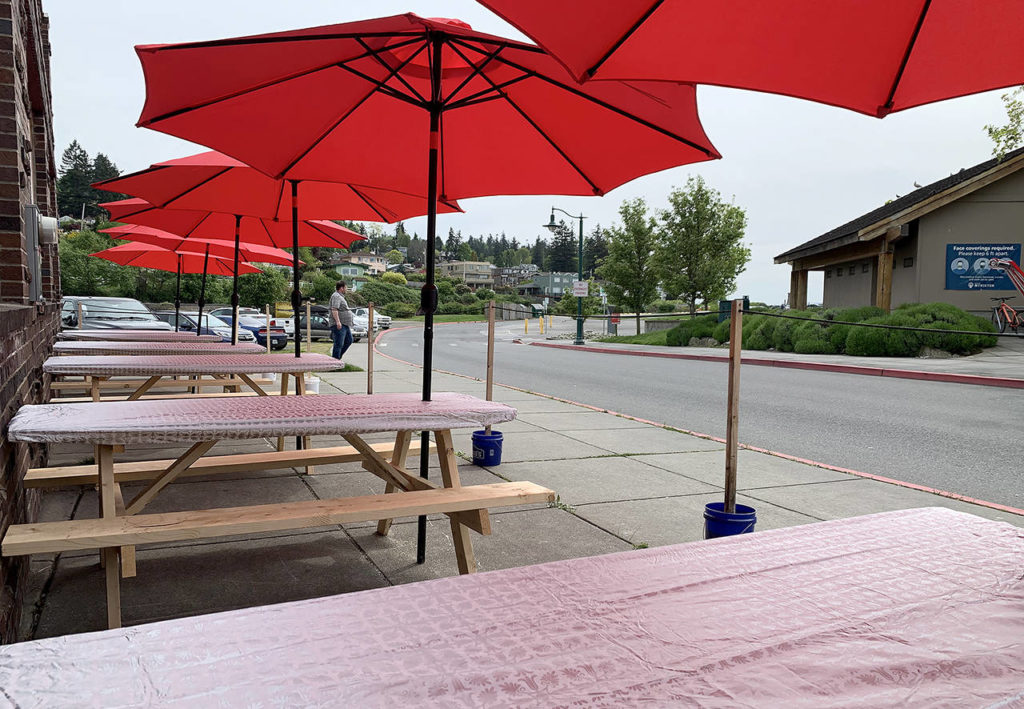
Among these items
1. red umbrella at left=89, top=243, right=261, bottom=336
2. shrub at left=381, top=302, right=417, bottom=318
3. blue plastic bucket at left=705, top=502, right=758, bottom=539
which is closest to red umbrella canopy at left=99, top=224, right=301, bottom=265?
red umbrella at left=89, top=243, right=261, bottom=336

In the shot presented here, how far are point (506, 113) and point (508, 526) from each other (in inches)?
110

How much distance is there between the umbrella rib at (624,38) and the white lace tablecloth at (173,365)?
12.7 feet

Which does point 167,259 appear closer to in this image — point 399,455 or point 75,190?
point 399,455

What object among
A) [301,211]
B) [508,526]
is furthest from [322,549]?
[301,211]

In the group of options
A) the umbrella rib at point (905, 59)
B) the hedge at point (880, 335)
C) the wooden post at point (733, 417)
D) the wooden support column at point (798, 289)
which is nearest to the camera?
the umbrella rib at point (905, 59)

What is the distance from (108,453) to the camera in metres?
2.96

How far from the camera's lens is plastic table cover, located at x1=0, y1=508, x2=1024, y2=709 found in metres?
1.27

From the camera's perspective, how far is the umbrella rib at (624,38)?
7.12ft

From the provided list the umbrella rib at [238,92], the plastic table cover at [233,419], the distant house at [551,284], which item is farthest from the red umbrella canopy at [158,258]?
the distant house at [551,284]

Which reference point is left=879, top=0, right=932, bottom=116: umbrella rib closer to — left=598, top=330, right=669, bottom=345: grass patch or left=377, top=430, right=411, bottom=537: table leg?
left=377, top=430, right=411, bottom=537: table leg

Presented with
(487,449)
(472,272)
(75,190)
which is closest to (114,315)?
(487,449)

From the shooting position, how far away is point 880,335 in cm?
1845

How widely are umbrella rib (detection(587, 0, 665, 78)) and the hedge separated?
49.1 feet

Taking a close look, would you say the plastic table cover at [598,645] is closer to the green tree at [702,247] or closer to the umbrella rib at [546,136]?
the umbrella rib at [546,136]
